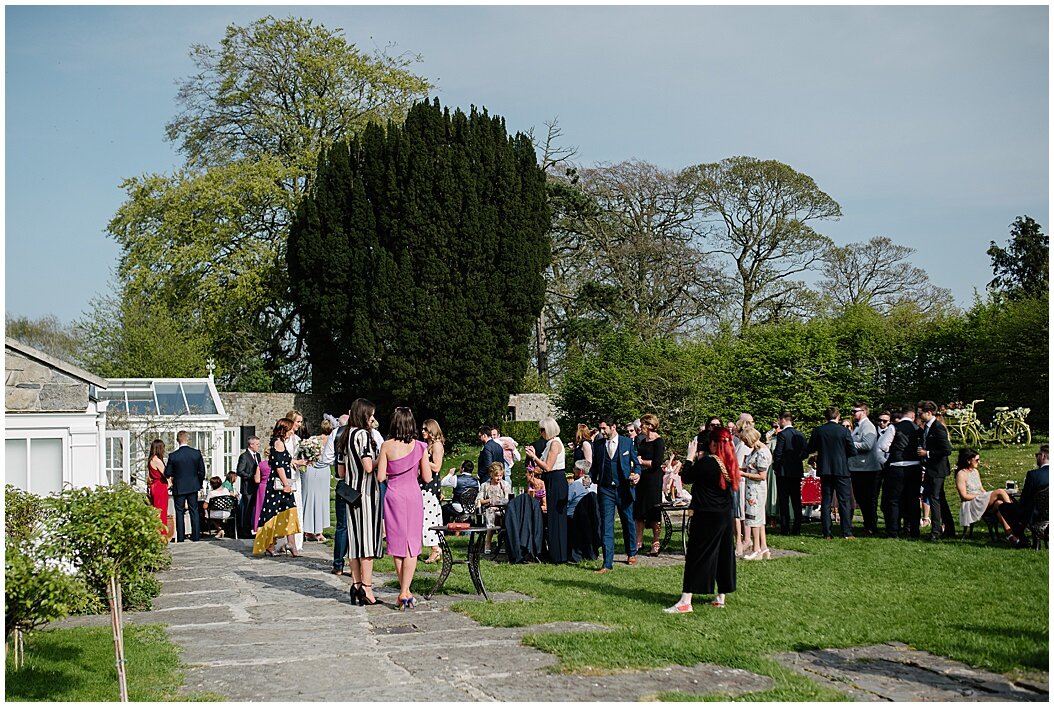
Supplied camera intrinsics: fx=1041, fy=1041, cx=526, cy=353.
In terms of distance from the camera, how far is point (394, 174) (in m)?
32.7

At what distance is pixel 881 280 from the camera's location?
4191 centimetres

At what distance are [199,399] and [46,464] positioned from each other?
448 inches

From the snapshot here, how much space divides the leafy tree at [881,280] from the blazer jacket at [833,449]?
92.9 feet

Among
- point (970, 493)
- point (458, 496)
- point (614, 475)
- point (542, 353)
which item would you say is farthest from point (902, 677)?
point (542, 353)

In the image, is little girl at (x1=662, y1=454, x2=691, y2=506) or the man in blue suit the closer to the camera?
the man in blue suit

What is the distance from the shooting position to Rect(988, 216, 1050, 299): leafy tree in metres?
45.6

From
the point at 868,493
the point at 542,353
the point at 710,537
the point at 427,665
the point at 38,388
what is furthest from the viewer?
the point at 542,353

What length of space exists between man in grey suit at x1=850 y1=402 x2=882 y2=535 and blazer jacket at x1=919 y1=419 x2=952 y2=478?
2.39 feet

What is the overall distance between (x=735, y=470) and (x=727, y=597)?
1.19 meters

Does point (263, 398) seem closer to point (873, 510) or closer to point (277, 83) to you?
point (277, 83)

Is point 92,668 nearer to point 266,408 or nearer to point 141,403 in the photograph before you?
point 141,403

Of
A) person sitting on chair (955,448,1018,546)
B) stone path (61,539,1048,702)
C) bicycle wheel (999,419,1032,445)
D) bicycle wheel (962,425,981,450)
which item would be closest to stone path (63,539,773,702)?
stone path (61,539,1048,702)

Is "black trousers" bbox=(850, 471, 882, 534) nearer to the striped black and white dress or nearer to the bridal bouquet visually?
the bridal bouquet

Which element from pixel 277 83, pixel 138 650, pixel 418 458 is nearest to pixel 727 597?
pixel 418 458
